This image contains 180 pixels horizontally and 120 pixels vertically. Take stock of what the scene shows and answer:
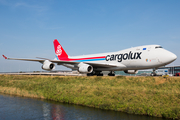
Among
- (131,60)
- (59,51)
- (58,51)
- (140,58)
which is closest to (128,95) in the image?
(140,58)

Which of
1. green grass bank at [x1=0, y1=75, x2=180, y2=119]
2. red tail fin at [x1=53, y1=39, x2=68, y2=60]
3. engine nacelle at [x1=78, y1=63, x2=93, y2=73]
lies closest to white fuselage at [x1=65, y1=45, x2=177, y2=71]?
engine nacelle at [x1=78, y1=63, x2=93, y2=73]

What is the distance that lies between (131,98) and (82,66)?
1685 centimetres

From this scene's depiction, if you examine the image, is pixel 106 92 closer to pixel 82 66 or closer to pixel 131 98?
pixel 131 98

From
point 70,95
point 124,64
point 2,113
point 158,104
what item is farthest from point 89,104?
point 124,64

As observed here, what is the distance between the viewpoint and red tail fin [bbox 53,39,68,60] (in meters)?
44.5

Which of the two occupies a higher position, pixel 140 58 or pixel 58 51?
pixel 58 51

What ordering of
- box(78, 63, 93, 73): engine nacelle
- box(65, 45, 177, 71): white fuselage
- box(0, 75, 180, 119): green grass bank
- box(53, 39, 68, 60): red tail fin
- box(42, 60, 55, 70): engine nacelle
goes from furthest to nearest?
box(53, 39, 68, 60): red tail fin
box(42, 60, 55, 70): engine nacelle
box(78, 63, 93, 73): engine nacelle
box(65, 45, 177, 71): white fuselage
box(0, 75, 180, 119): green grass bank

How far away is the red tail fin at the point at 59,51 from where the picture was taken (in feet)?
146

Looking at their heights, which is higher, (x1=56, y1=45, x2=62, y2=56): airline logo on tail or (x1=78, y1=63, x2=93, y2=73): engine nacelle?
(x1=56, y1=45, x2=62, y2=56): airline logo on tail

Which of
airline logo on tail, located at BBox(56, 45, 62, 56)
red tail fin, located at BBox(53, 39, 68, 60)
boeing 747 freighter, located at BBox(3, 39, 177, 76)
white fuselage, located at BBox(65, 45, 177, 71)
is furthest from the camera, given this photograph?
airline logo on tail, located at BBox(56, 45, 62, 56)

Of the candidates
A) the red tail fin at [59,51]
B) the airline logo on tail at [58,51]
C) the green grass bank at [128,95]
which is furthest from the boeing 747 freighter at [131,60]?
the airline logo on tail at [58,51]

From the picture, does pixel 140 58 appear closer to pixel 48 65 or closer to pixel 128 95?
pixel 128 95

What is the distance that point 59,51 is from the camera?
150 ft

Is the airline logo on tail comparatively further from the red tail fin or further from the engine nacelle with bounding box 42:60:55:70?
the engine nacelle with bounding box 42:60:55:70
